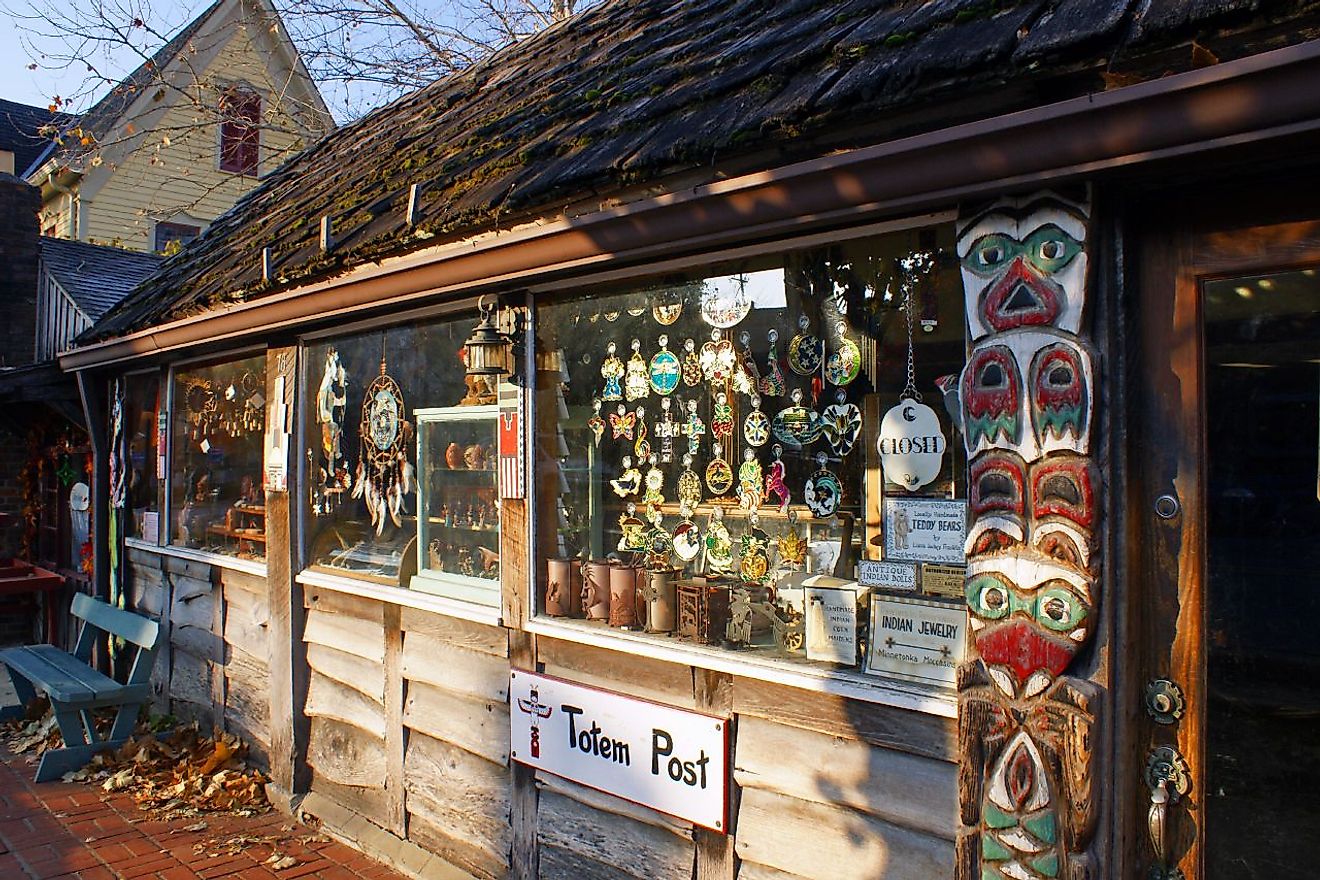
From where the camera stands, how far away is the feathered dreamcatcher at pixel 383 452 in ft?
17.0

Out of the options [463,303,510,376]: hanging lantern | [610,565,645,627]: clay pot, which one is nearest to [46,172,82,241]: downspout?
[463,303,510,376]: hanging lantern

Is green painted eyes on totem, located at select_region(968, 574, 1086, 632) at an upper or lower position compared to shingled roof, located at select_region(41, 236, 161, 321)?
lower

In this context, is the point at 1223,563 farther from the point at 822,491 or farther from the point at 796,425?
the point at 796,425

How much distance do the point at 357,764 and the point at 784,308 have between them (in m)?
3.51

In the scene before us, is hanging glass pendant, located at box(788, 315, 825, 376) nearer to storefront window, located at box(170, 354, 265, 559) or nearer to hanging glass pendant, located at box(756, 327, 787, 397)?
hanging glass pendant, located at box(756, 327, 787, 397)

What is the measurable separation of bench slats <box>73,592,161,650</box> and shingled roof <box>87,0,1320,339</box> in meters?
2.11

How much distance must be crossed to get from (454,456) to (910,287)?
8.60ft

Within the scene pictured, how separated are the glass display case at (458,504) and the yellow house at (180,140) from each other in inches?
553

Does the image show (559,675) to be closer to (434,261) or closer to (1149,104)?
(434,261)

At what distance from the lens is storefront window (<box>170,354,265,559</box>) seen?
21.2ft

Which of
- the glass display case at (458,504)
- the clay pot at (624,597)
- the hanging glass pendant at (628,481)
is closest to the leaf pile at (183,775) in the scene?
the glass display case at (458,504)

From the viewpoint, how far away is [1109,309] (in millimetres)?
2389

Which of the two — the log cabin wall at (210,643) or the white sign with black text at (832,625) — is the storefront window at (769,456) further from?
the log cabin wall at (210,643)

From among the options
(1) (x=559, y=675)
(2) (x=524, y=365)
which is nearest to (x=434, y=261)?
(2) (x=524, y=365)
